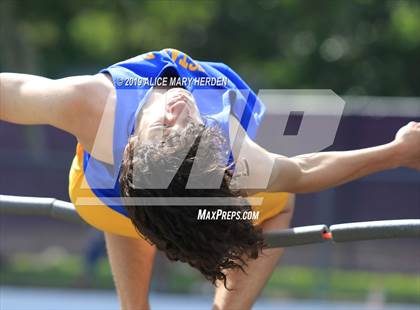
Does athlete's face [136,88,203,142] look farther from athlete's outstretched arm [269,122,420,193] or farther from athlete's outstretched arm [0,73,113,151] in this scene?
athlete's outstretched arm [269,122,420,193]

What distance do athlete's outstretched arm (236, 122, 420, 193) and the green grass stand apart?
5.69 meters

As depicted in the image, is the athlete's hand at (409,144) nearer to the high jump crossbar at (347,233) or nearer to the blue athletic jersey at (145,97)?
the high jump crossbar at (347,233)

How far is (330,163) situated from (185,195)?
65 centimetres

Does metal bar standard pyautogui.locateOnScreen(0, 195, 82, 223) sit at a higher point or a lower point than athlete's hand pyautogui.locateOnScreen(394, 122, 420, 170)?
lower

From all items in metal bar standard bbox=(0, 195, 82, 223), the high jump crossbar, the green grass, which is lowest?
the green grass

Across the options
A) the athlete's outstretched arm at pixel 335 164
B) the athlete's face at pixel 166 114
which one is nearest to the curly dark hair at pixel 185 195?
the athlete's face at pixel 166 114

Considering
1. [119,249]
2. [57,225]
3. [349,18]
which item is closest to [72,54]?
[349,18]

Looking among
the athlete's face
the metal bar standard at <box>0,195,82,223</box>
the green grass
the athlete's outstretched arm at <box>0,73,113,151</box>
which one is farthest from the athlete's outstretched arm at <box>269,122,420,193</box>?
the green grass

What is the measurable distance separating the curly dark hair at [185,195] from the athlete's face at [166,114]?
36mm

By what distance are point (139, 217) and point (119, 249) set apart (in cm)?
76

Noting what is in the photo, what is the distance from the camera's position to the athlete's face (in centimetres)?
314

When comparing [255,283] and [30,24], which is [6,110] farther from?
[30,24]

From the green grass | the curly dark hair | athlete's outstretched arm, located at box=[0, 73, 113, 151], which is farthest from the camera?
the green grass

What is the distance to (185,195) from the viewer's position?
3.11 meters
